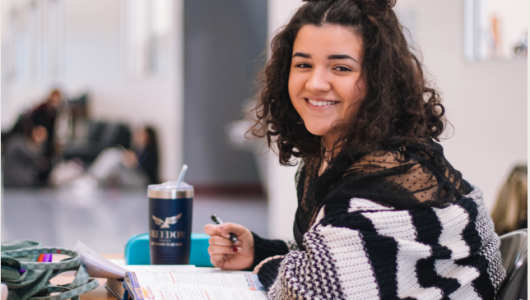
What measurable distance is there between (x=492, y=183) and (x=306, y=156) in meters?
3.16

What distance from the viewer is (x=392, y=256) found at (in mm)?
782

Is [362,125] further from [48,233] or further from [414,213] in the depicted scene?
[48,233]

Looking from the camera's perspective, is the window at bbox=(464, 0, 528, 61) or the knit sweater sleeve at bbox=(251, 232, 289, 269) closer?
the knit sweater sleeve at bbox=(251, 232, 289, 269)

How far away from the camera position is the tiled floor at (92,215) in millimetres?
3947

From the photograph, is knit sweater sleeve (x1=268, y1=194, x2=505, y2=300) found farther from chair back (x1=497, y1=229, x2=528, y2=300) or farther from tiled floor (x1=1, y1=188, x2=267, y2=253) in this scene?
tiled floor (x1=1, y1=188, x2=267, y2=253)

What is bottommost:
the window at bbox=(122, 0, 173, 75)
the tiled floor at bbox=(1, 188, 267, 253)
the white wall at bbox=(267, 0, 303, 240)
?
the tiled floor at bbox=(1, 188, 267, 253)

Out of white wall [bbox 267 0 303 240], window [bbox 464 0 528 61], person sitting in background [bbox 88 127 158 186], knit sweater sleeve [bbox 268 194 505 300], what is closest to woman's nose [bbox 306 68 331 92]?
knit sweater sleeve [bbox 268 194 505 300]

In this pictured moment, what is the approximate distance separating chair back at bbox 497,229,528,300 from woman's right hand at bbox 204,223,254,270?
52cm

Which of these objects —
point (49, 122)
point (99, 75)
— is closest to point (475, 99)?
point (49, 122)

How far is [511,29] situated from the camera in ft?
13.2

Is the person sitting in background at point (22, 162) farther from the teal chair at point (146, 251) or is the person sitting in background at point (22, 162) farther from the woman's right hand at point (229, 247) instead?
the woman's right hand at point (229, 247)

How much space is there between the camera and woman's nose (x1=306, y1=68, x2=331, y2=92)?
987mm

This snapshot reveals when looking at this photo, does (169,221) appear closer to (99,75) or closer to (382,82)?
(382,82)

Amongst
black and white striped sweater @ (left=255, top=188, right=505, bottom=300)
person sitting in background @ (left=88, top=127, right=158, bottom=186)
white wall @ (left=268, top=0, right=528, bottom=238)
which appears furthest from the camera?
person sitting in background @ (left=88, top=127, right=158, bottom=186)
